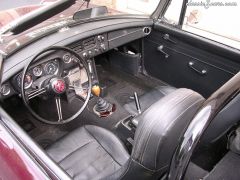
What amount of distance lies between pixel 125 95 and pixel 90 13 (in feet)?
3.37

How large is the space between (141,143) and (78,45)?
51.2 inches

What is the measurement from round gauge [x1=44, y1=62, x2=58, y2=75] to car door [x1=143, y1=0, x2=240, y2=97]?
108 cm

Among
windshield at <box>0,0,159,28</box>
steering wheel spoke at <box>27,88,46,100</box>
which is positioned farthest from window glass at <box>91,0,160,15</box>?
steering wheel spoke at <box>27,88,46,100</box>

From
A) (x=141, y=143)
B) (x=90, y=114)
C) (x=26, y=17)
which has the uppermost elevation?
(x=26, y=17)

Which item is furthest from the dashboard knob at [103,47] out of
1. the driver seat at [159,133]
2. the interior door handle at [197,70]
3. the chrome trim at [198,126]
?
the chrome trim at [198,126]

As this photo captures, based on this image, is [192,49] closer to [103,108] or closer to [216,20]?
[216,20]

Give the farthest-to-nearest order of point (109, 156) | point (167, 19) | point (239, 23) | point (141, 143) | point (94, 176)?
point (167, 19) < point (239, 23) < point (109, 156) < point (94, 176) < point (141, 143)

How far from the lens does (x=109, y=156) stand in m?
1.88

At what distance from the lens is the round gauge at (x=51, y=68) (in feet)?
6.80

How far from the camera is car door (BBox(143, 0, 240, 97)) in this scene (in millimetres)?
2227

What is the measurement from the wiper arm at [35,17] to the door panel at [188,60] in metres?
1.16

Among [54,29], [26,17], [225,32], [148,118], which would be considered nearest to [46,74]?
[54,29]

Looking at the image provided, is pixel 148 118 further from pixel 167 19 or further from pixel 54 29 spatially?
pixel 167 19

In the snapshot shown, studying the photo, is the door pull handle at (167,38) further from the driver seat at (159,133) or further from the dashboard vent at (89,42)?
the driver seat at (159,133)
